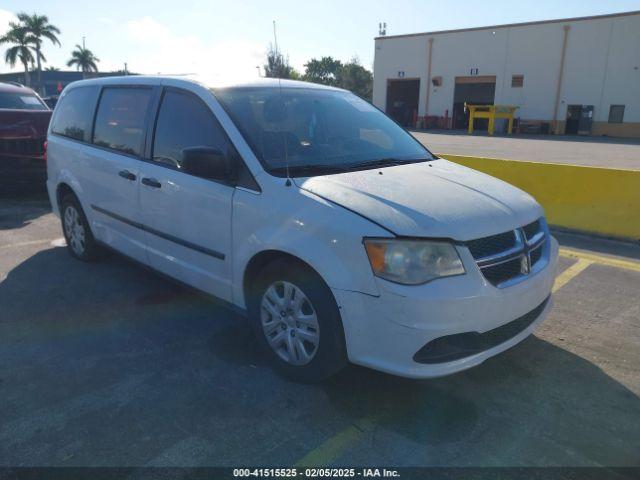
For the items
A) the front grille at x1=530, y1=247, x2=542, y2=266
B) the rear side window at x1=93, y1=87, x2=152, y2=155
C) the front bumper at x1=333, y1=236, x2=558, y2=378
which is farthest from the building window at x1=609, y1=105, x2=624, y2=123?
the front bumper at x1=333, y1=236, x2=558, y2=378

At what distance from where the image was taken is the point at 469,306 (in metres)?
2.55

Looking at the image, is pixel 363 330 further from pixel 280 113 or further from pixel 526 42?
pixel 526 42

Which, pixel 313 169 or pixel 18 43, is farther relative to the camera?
pixel 18 43

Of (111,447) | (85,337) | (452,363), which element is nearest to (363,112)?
(452,363)

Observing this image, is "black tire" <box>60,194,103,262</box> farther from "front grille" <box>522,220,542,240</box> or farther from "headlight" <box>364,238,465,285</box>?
"front grille" <box>522,220,542,240</box>

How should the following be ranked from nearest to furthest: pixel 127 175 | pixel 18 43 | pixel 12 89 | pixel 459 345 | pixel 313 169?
1. pixel 459 345
2. pixel 313 169
3. pixel 127 175
4. pixel 12 89
5. pixel 18 43

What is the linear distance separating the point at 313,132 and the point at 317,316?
1.41 metres

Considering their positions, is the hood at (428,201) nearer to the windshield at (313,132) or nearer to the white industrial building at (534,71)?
the windshield at (313,132)

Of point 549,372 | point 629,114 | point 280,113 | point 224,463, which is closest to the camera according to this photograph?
point 224,463

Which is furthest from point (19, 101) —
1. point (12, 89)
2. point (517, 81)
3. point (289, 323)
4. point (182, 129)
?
point (517, 81)

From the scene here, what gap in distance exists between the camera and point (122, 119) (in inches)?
170

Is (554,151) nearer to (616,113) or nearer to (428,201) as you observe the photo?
(616,113)

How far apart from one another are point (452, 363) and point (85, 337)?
258 cm

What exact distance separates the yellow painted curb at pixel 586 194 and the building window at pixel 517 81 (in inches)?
1303
